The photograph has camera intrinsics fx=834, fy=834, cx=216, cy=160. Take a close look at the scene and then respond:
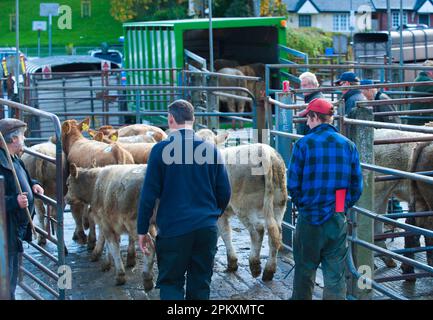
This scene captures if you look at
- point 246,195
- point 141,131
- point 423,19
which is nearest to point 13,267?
point 246,195

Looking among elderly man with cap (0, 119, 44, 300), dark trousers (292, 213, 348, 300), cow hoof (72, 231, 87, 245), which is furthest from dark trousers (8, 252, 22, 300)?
cow hoof (72, 231, 87, 245)

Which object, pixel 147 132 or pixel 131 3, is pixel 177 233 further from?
pixel 131 3

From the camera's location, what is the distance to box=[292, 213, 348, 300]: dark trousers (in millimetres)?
6715

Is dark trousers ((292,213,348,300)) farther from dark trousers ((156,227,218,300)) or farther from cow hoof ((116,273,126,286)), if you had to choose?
cow hoof ((116,273,126,286))

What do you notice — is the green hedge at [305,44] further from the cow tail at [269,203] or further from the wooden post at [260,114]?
the cow tail at [269,203]

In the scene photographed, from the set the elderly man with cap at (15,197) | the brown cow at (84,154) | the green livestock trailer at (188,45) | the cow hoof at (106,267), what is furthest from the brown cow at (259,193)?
the green livestock trailer at (188,45)

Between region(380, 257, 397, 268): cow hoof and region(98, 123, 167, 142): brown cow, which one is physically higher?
region(98, 123, 167, 142): brown cow

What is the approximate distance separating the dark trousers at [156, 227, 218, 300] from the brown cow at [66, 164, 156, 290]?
6.65 feet

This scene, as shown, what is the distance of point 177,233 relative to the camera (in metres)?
6.42

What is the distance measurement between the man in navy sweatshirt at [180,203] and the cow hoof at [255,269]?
8.58 feet

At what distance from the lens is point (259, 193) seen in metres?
9.23

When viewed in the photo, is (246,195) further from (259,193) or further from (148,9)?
(148,9)
